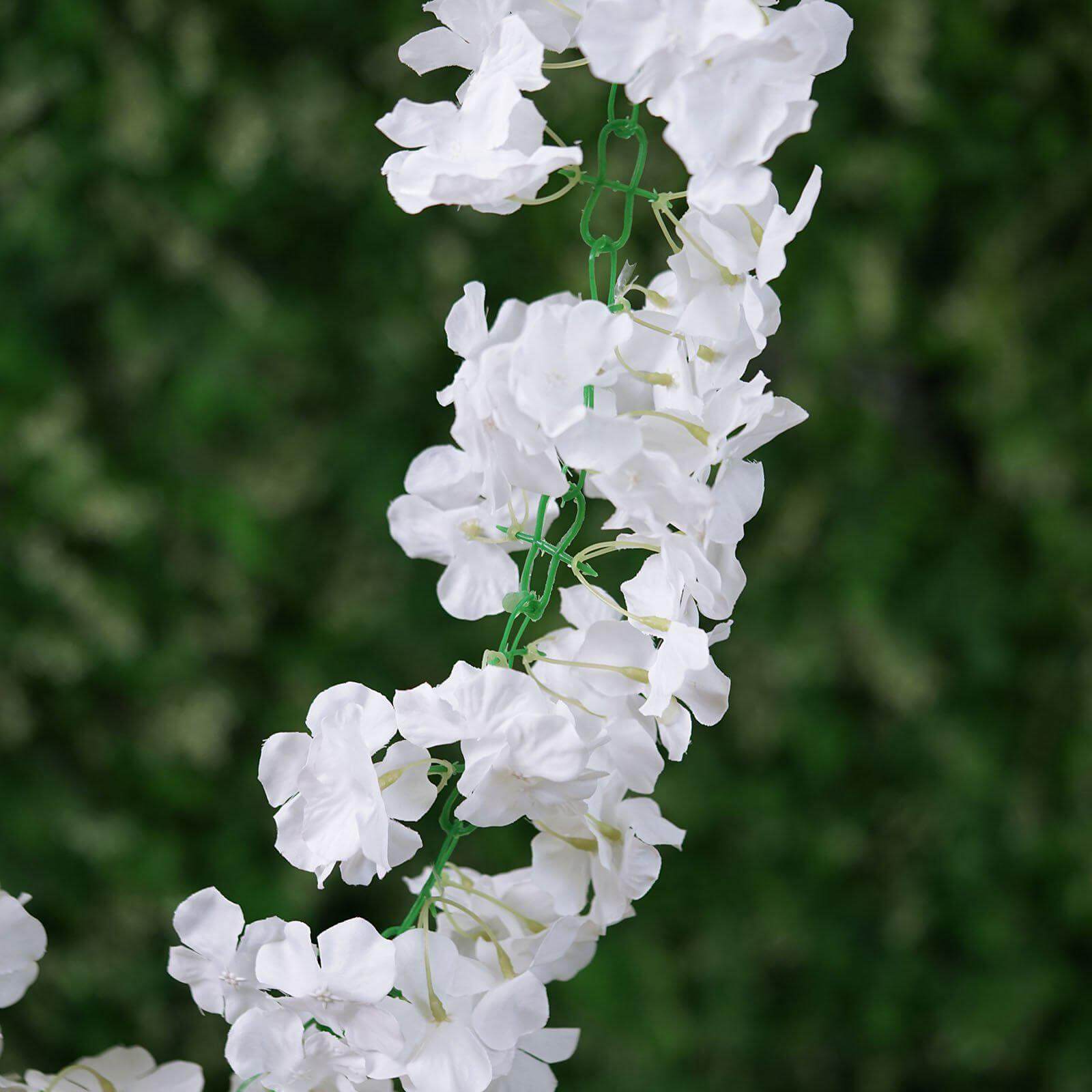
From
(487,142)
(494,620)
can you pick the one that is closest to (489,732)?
(487,142)

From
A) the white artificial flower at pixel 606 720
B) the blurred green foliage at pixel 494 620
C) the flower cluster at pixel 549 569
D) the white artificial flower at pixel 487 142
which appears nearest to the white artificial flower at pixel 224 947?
the flower cluster at pixel 549 569

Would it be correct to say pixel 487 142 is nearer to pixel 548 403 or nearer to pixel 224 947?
pixel 548 403

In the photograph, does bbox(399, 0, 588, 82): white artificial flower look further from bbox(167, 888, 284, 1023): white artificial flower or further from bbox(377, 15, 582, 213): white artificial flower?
bbox(167, 888, 284, 1023): white artificial flower

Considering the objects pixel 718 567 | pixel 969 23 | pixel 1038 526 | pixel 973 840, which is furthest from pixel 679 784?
pixel 718 567

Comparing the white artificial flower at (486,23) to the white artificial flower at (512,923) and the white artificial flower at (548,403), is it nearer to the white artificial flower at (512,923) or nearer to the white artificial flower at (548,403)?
the white artificial flower at (548,403)

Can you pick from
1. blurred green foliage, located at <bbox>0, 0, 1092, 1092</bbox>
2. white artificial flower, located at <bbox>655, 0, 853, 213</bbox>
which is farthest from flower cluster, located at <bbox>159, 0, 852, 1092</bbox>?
blurred green foliage, located at <bbox>0, 0, 1092, 1092</bbox>
